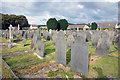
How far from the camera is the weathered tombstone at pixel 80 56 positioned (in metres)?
4.09

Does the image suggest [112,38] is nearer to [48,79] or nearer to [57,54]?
[57,54]

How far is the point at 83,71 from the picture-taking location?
4191mm

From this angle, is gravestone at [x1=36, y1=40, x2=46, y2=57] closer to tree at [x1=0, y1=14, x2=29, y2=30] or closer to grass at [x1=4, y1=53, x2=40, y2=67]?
grass at [x1=4, y1=53, x2=40, y2=67]

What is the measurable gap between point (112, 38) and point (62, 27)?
2774cm

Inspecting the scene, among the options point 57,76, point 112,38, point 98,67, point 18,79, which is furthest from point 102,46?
point 112,38

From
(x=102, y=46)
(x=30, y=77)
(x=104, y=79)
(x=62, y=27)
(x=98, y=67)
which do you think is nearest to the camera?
(x=104, y=79)

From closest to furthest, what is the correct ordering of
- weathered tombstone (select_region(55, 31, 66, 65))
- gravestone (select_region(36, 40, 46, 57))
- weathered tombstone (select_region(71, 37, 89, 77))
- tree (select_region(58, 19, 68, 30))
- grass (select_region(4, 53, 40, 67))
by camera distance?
weathered tombstone (select_region(71, 37, 89, 77))
weathered tombstone (select_region(55, 31, 66, 65))
grass (select_region(4, 53, 40, 67))
gravestone (select_region(36, 40, 46, 57))
tree (select_region(58, 19, 68, 30))

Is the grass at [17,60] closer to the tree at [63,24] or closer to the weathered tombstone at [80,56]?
the weathered tombstone at [80,56]

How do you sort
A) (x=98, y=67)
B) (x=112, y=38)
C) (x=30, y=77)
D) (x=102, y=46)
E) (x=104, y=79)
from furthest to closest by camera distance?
(x=112, y=38), (x=102, y=46), (x=98, y=67), (x=30, y=77), (x=104, y=79)

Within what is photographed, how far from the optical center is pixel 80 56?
430 cm

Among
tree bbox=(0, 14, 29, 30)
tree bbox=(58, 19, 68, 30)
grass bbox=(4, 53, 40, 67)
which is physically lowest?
grass bbox=(4, 53, 40, 67)

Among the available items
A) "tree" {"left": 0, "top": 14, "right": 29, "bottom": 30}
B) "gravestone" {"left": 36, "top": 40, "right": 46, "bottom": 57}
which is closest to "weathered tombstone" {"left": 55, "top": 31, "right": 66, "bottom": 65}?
"gravestone" {"left": 36, "top": 40, "right": 46, "bottom": 57}

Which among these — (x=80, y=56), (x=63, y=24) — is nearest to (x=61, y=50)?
(x=80, y=56)

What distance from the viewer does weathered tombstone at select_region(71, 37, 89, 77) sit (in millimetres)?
4094
